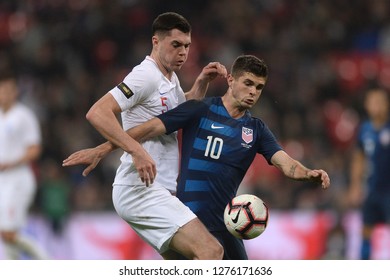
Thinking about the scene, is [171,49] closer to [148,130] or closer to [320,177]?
[148,130]

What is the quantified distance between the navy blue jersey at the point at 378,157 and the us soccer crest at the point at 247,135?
387 centimetres

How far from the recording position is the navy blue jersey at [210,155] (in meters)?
5.98

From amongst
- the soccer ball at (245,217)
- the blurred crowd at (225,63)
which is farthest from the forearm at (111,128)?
the blurred crowd at (225,63)

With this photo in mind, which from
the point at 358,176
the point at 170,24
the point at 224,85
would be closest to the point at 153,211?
the point at 170,24

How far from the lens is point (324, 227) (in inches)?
442

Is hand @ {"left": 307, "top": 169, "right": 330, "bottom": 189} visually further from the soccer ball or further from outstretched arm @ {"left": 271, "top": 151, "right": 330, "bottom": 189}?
the soccer ball

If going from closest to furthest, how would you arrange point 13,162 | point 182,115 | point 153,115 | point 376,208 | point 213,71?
point 182,115 < point 153,115 < point 213,71 < point 376,208 < point 13,162

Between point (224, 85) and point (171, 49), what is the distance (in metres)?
7.38

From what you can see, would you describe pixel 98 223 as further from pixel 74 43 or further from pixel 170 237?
pixel 170 237

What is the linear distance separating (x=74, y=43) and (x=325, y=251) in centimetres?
621

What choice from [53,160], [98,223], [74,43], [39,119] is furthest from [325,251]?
[74,43]

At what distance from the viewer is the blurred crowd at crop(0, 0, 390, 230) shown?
12.5 metres

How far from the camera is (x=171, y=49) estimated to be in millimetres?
6109

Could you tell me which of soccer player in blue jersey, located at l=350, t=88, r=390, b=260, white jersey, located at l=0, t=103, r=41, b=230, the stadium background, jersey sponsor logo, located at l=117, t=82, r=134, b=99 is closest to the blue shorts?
soccer player in blue jersey, located at l=350, t=88, r=390, b=260
